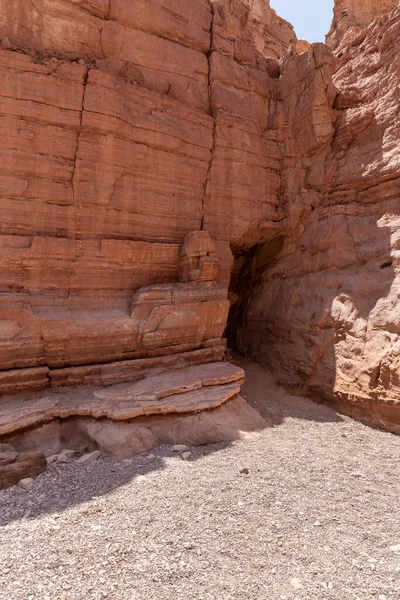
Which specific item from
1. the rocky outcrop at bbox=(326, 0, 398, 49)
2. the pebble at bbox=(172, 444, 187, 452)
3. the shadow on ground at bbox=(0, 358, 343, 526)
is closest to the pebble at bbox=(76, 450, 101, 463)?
the shadow on ground at bbox=(0, 358, 343, 526)

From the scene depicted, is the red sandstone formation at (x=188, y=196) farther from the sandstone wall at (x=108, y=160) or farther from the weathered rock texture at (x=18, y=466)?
the weathered rock texture at (x=18, y=466)

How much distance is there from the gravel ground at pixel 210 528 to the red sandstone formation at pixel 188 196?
3179mm

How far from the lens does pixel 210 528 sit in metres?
4.52

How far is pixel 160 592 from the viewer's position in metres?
3.49

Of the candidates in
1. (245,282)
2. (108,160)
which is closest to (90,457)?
(108,160)

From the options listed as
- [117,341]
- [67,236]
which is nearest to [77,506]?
[117,341]

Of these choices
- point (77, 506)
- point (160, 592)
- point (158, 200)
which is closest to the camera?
point (160, 592)

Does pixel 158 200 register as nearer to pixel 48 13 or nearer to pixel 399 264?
pixel 48 13

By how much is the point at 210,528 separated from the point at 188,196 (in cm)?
888

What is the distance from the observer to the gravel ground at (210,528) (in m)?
3.60

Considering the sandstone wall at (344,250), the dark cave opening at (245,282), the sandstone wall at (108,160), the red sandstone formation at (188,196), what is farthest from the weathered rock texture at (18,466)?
the dark cave opening at (245,282)

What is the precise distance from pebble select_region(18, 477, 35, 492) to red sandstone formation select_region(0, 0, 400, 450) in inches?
106

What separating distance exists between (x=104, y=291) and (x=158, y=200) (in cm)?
316

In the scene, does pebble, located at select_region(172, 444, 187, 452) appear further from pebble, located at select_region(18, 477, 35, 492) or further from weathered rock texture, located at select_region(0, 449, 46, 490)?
pebble, located at select_region(18, 477, 35, 492)
